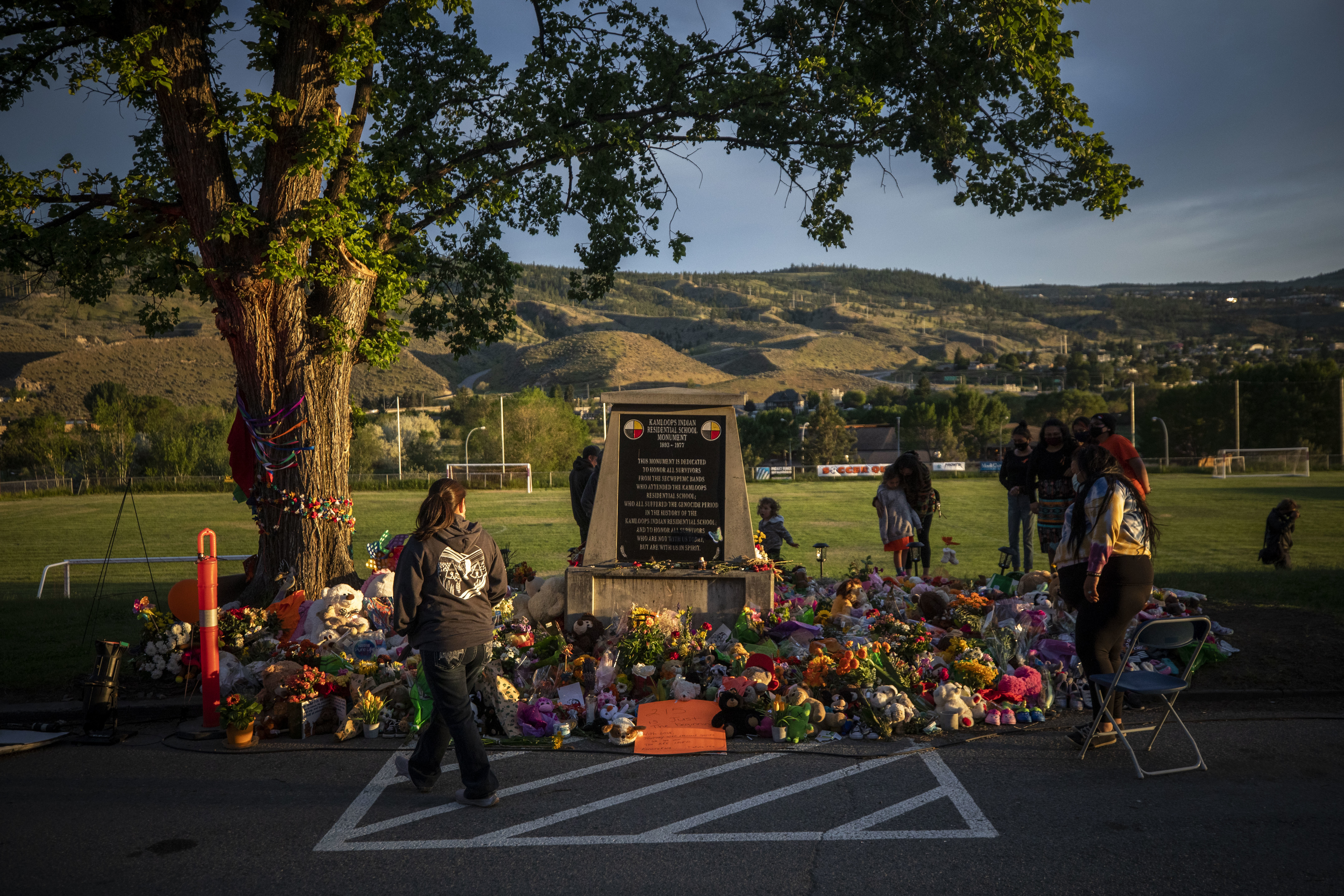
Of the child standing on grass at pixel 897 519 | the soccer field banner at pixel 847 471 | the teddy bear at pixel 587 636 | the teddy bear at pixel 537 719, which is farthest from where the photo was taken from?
the soccer field banner at pixel 847 471

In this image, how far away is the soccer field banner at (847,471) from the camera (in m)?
64.5

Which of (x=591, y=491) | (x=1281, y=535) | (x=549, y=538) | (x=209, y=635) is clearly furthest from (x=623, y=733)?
(x=549, y=538)

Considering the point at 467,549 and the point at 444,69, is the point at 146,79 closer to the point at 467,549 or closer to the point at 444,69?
the point at 444,69

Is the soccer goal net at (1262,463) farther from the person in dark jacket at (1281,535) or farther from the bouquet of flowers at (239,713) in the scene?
the bouquet of flowers at (239,713)

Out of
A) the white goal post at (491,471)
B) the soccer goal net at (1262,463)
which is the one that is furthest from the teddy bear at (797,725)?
the soccer goal net at (1262,463)

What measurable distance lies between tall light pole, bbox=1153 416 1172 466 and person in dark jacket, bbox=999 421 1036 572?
65493 millimetres

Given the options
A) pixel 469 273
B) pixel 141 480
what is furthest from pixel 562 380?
pixel 469 273

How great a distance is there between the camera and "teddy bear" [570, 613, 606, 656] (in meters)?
7.04

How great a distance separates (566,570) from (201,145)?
206 inches

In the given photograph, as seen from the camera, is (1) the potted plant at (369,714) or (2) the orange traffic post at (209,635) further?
(2) the orange traffic post at (209,635)

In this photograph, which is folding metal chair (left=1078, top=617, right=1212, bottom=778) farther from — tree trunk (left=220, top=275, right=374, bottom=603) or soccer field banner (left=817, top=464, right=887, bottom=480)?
soccer field banner (left=817, top=464, right=887, bottom=480)

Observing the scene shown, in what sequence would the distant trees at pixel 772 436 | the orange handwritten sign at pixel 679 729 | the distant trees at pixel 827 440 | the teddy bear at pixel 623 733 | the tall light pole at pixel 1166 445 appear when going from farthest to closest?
the distant trees at pixel 772 436
the distant trees at pixel 827 440
the tall light pole at pixel 1166 445
the teddy bear at pixel 623 733
the orange handwritten sign at pixel 679 729

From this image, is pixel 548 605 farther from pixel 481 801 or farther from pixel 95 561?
pixel 95 561

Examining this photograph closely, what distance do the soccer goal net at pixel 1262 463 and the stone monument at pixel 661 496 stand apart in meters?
54.5
